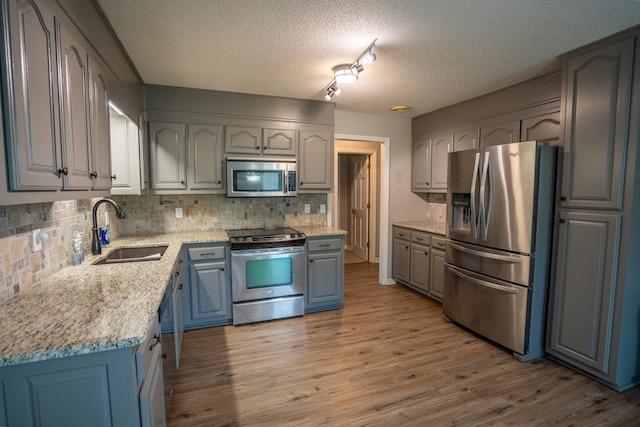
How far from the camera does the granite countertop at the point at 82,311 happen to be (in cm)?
98

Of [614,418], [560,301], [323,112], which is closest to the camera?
[614,418]

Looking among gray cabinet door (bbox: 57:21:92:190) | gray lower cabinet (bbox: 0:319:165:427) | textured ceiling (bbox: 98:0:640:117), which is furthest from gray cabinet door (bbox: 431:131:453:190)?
gray lower cabinet (bbox: 0:319:165:427)

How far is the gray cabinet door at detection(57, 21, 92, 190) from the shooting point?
4.26 feet

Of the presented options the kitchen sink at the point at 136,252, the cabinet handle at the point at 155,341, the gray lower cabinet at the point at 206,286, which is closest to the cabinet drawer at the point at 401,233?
the gray lower cabinet at the point at 206,286

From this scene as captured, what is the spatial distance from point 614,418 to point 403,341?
4.69 feet

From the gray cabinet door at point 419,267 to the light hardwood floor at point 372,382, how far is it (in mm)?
777

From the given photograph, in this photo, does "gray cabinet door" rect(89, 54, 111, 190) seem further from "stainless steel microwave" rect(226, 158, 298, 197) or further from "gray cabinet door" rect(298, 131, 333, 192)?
"gray cabinet door" rect(298, 131, 333, 192)

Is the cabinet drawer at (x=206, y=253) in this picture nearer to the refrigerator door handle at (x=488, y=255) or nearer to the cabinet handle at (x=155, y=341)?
the cabinet handle at (x=155, y=341)

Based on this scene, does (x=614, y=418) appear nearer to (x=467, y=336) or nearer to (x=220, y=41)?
(x=467, y=336)

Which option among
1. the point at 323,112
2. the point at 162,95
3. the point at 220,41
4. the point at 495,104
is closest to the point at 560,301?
the point at 495,104

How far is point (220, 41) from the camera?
85.0 inches

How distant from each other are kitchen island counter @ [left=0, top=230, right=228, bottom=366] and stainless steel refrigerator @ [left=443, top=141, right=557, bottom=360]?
8.46 feet

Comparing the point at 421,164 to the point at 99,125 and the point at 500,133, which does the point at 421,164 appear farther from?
the point at 99,125

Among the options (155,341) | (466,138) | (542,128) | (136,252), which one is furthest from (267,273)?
(542,128)
